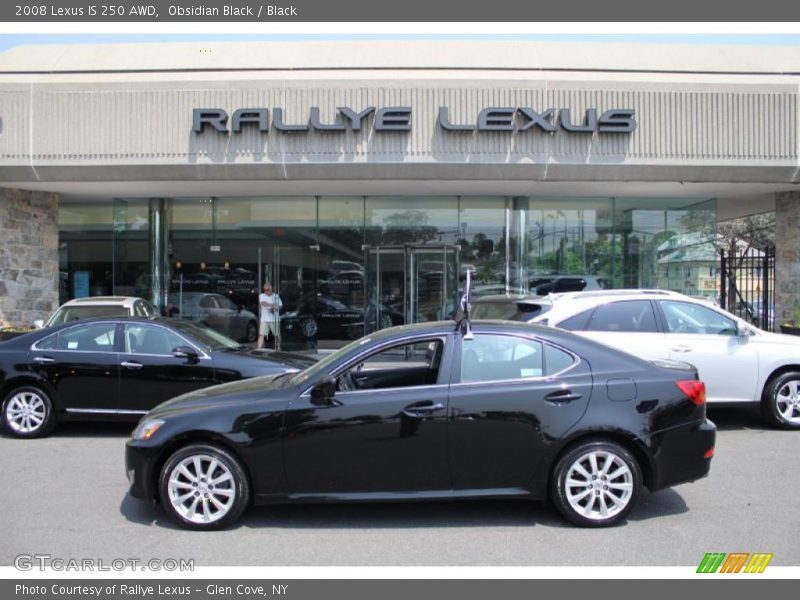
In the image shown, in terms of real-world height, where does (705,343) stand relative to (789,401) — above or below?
above

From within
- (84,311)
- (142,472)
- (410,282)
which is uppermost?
(410,282)

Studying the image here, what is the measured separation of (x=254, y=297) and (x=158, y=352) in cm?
858

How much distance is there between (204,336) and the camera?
892cm

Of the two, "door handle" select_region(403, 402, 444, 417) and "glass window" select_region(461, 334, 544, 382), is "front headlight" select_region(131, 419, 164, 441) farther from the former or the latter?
"glass window" select_region(461, 334, 544, 382)

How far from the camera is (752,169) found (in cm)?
1290

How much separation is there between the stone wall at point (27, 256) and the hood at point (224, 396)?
1060cm

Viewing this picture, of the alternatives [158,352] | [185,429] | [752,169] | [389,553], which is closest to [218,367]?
[158,352]

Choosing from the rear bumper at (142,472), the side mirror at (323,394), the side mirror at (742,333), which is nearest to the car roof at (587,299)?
the side mirror at (742,333)

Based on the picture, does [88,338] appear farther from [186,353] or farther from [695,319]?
[695,319]

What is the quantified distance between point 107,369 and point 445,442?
511cm

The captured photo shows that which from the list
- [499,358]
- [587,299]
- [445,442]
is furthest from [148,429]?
[587,299]

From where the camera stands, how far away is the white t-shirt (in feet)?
51.0

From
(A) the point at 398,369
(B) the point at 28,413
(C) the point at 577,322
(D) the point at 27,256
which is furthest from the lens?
(D) the point at 27,256

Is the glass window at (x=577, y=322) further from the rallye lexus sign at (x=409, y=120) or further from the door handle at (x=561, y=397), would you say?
the rallye lexus sign at (x=409, y=120)
